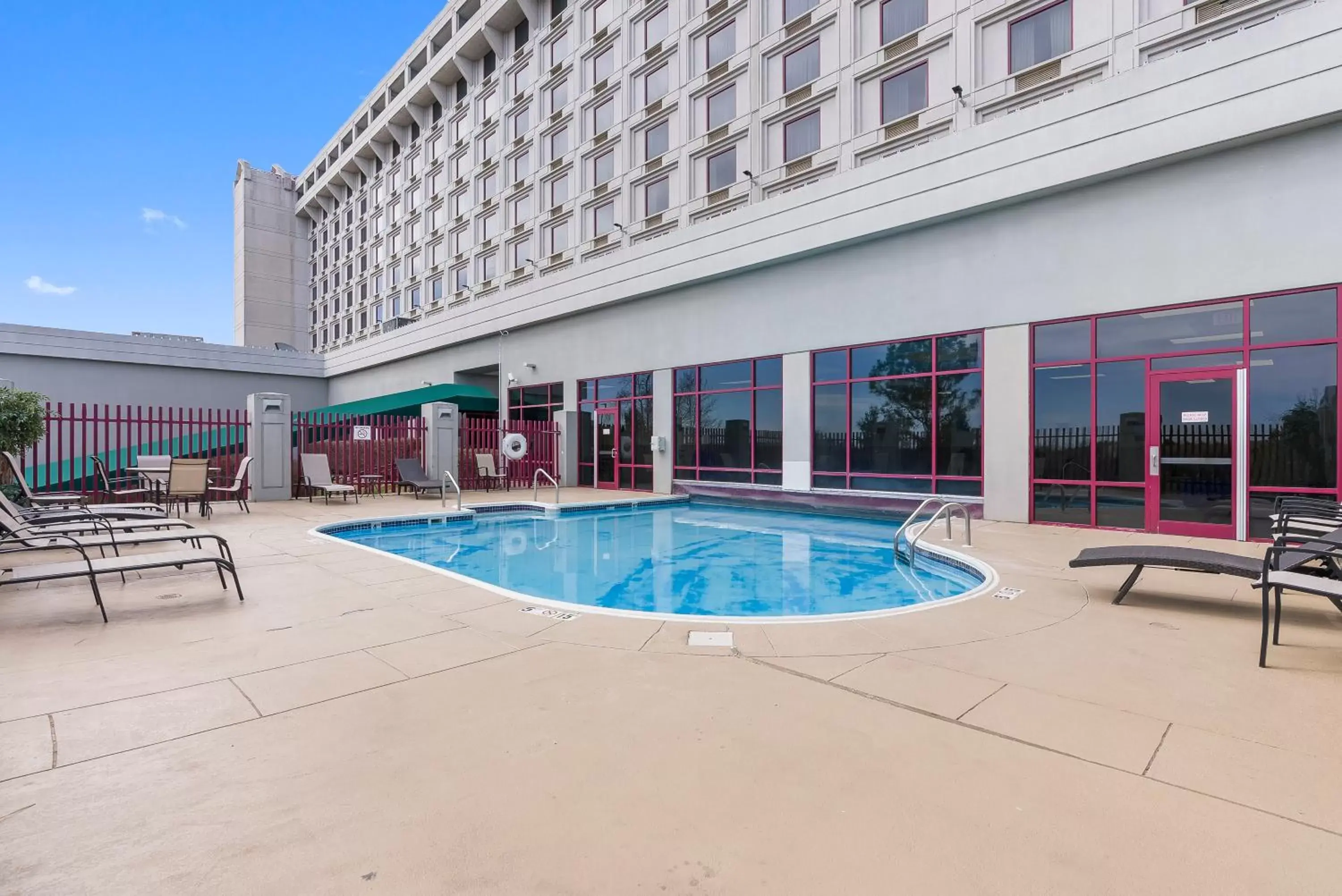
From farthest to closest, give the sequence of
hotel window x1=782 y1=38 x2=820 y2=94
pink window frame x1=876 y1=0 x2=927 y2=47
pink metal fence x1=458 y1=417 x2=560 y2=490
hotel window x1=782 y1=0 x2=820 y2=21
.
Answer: pink metal fence x1=458 y1=417 x2=560 y2=490 → hotel window x1=782 y1=38 x2=820 y2=94 → hotel window x1=782 y1=0 x2=820 y2=21 → pink window frame x1=876 y1=0 x2=927 y2=47

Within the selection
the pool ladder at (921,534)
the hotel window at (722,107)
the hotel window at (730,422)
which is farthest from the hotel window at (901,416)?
the hotel window at (722,107)

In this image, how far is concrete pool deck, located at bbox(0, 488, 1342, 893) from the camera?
6.54ft

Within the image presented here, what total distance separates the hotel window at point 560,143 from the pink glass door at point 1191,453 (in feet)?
72.8

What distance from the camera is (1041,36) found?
1461cm

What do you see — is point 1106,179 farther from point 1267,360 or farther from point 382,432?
point 382,432

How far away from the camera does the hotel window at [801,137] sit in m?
18.3

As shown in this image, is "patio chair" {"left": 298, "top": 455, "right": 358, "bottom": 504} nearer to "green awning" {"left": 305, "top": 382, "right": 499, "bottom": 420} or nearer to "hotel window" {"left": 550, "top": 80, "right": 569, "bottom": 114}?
"green awning" {"left": 305, "top": 382, "right": 499, "bottom": 420}

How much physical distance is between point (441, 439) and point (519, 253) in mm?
13712

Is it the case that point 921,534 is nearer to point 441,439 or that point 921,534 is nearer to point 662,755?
point 662,755

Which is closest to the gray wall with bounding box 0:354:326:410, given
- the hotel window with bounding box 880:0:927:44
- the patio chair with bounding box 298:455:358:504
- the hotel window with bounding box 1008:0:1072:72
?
the patio chair with bounding box 298:455:358:504

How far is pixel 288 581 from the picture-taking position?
6102 millimetres

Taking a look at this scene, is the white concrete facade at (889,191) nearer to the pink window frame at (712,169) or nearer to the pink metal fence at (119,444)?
the pink window frame at (712,169)

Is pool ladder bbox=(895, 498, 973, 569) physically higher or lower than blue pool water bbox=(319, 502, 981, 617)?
higher

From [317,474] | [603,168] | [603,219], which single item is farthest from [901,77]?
[317,474]
